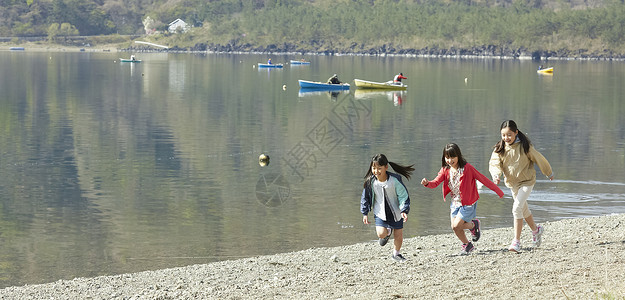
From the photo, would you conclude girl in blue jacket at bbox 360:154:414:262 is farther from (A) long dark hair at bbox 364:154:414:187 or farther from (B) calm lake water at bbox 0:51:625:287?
(B) calm lake water at bbox 0:51:625:287

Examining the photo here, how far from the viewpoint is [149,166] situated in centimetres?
3064

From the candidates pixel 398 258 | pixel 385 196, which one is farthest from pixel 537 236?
pixel 385 196

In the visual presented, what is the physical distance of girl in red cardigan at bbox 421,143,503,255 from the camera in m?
13.1

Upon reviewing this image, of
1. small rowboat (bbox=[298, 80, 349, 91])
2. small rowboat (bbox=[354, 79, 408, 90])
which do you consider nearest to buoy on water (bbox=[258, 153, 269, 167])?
small rowboat (bbox=[298, 80, 349, 91])

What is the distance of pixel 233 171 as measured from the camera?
29.6m

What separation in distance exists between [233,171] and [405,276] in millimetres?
17452

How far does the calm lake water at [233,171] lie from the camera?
62.4ft

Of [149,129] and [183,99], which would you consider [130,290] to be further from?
[183,99]

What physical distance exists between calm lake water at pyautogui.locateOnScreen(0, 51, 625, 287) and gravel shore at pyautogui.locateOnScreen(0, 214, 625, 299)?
1.33m

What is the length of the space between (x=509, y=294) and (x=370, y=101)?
178 feet

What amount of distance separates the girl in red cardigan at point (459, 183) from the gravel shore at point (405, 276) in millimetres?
652

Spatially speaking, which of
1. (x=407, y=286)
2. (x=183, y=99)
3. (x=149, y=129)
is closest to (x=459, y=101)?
(x=183, y=99)

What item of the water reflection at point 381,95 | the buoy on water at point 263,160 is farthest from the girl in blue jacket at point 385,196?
the water reflection at point 381,95

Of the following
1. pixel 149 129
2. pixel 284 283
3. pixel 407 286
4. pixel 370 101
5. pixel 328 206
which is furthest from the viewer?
pixel 370 101
